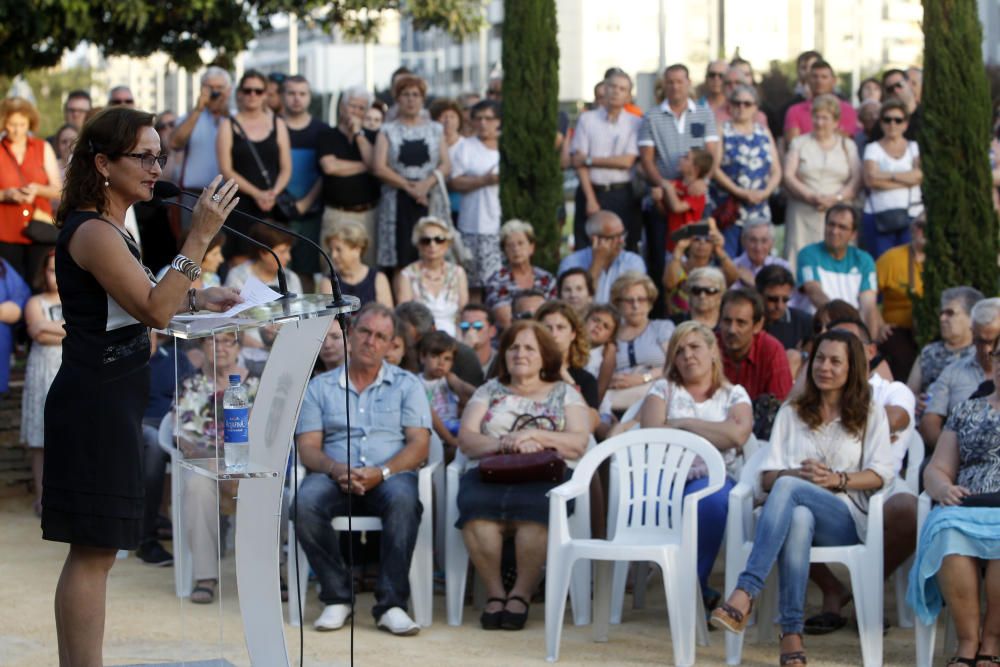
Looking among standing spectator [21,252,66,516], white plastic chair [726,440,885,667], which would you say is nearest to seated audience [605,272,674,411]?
white plastic chair [726,440,885,667]

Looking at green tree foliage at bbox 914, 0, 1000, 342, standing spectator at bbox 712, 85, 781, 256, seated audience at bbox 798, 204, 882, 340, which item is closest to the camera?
seated audience at bbox 798, 204, 882, 340

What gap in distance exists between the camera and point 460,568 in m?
7.16

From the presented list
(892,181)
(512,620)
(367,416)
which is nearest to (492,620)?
(512,620)

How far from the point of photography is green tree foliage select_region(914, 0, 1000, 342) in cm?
995

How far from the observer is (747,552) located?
21.8 ft

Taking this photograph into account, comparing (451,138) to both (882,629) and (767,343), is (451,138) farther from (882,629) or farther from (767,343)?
(882,629)

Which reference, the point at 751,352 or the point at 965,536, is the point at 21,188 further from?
the point at 965,536

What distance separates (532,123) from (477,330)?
2.79 metres

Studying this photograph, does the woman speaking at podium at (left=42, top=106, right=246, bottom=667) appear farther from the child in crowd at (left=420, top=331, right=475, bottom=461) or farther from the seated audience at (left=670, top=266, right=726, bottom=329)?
the seated audience at (left=670, top=266, right=726, bottom=329)

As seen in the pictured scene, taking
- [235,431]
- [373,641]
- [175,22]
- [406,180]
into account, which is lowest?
[373,641]

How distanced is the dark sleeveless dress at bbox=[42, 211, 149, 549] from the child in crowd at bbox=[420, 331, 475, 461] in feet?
12.9

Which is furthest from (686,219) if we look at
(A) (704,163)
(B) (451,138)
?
(B) (451,138)

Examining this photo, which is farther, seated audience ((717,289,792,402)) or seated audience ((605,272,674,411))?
seated audience ((605,272,674,411))

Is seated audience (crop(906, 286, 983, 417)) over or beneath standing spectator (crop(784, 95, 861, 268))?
beneath
